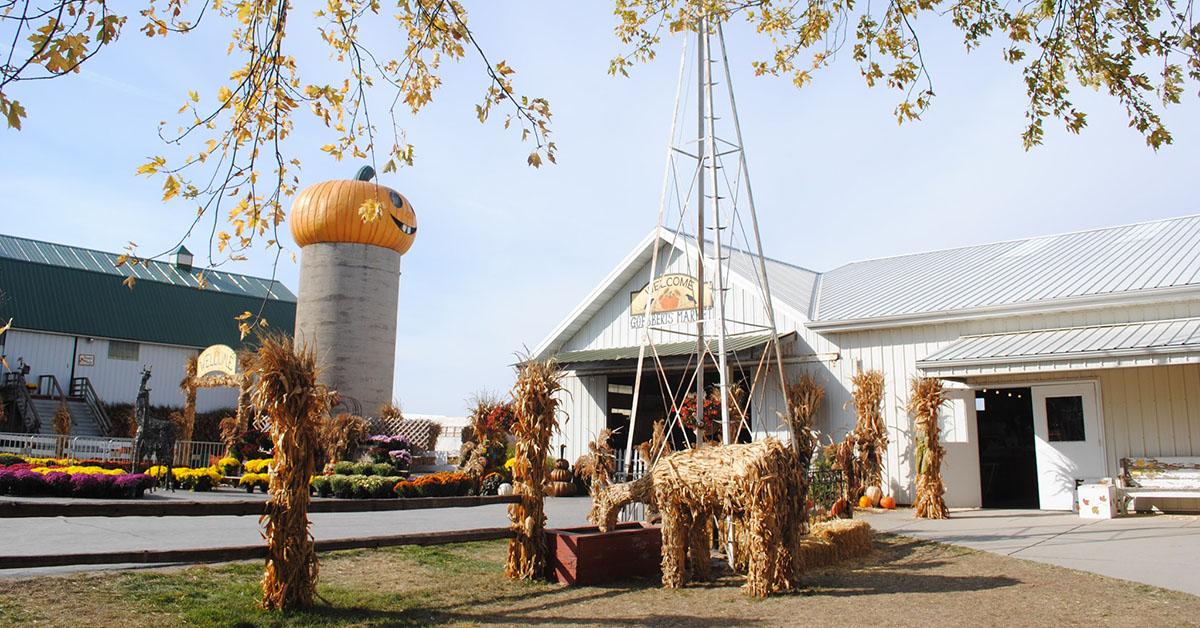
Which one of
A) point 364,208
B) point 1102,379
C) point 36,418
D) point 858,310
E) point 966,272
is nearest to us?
point 364,208

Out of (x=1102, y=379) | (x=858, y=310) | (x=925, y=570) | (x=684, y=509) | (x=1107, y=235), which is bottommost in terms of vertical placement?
(x=925, y=570)

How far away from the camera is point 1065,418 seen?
46.4 ft

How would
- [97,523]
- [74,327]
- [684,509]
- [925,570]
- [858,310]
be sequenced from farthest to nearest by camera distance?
[74,327] → [858,310] → [97,523] → [925,570] → [684,509]

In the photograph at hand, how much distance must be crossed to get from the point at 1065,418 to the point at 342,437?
15478 millimetres

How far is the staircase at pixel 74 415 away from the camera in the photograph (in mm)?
29356

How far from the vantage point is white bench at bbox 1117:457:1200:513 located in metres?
12.3

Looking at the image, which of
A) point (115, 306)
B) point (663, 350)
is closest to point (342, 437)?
point (663, 350)

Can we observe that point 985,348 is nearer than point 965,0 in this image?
No

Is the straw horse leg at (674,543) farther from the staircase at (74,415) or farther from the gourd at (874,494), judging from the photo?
the staircase at (74,415)

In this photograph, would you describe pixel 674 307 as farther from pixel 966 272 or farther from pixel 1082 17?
pixel 1082 17

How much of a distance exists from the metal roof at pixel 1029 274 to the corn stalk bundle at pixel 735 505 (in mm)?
9243

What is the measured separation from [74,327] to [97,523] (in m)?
26.4

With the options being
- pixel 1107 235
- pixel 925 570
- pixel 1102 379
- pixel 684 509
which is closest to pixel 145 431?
pixel 684 509

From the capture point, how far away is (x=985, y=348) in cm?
1398
